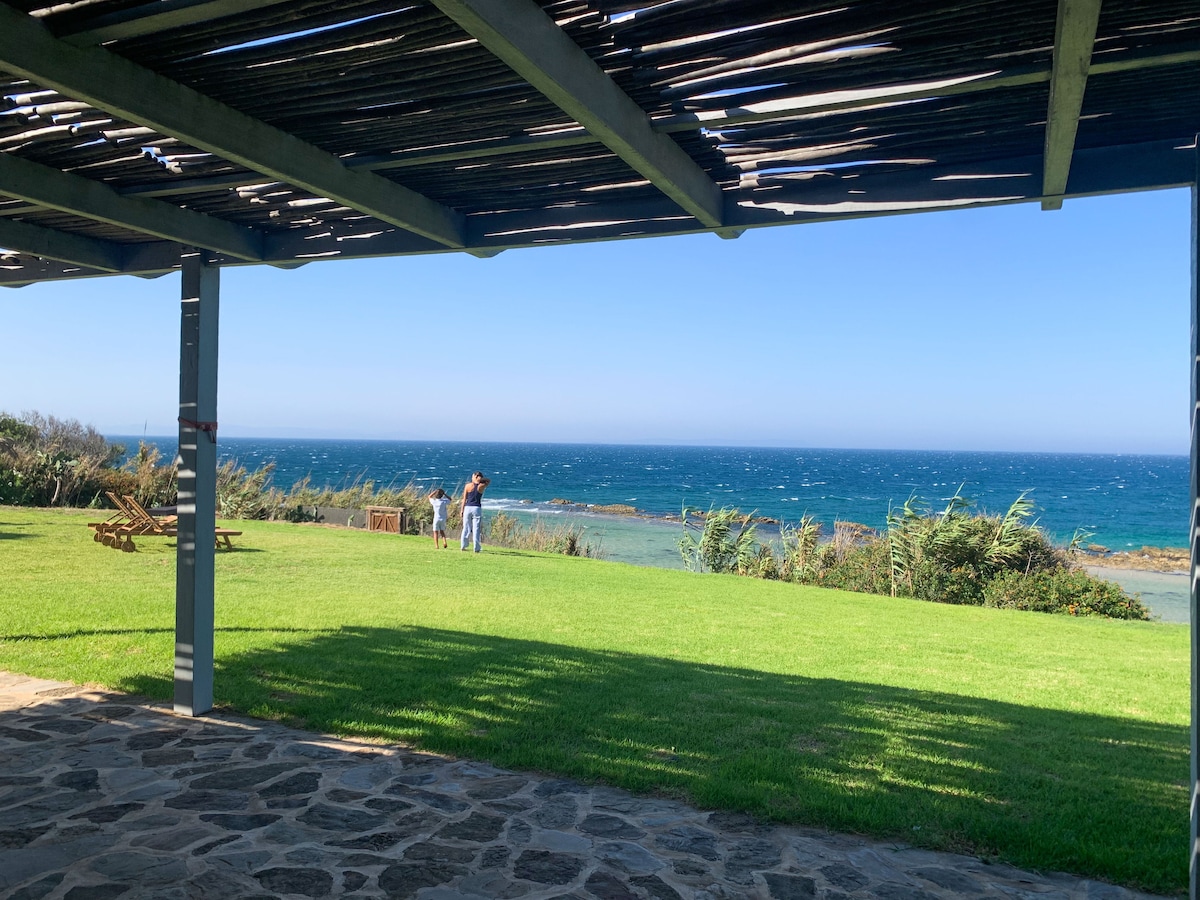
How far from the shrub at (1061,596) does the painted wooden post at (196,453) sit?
12.5m

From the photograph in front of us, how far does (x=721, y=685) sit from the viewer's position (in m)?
6.91

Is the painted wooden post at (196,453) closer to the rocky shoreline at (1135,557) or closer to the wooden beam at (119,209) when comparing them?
the wooden beam at (119,209)

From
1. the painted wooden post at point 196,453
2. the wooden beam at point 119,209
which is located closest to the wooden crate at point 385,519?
the painted wooden post at point 196,453

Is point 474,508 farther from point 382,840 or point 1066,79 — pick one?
point 1066,79

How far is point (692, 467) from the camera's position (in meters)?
90.4

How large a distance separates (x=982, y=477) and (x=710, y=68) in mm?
83498

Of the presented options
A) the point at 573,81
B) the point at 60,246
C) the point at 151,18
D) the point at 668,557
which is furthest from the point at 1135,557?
the point at 151,18

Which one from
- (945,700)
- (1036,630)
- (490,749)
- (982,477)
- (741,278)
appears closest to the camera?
(490,749)

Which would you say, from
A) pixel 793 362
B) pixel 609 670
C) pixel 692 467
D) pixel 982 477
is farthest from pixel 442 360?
pixel 609 670

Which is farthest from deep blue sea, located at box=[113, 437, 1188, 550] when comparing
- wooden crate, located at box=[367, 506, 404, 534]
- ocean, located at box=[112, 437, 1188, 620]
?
wooden crate, located at box=[367, 506, 404, 534]

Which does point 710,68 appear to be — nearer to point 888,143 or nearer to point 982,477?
point 888,143

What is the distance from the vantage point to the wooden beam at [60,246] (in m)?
4.68

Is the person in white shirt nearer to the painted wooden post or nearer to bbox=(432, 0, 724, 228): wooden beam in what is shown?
the painted wooden post

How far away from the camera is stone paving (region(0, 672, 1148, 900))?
3246 millimetres
